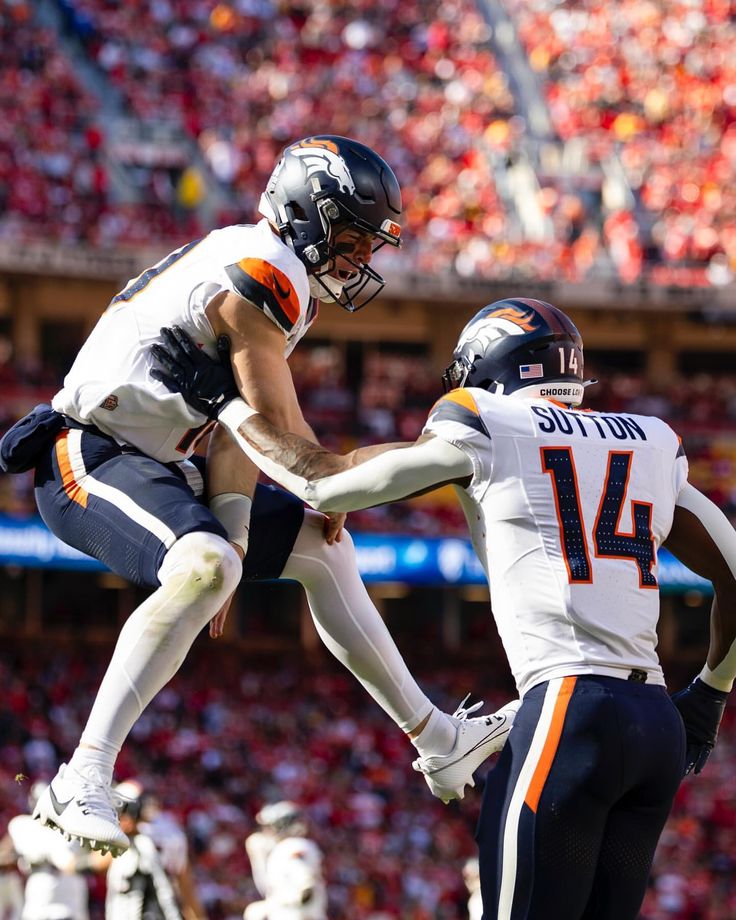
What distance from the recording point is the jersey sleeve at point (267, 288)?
499cm

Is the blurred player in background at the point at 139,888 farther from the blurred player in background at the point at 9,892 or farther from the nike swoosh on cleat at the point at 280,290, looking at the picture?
the nike swoosh on cleat at the point at 280,290

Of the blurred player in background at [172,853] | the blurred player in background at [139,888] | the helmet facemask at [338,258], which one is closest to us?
the helmet facemask at [338,258]

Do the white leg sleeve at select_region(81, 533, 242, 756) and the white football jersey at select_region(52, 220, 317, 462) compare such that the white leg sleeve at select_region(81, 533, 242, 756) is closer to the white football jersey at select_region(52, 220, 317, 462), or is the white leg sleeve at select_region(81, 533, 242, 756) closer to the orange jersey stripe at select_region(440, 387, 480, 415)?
the white football jersey at select_region(52, 220, 317, 462)

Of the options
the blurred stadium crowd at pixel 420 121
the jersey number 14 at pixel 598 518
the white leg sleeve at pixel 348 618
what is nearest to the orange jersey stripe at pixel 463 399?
the jersey number 14 at pixel 598 518

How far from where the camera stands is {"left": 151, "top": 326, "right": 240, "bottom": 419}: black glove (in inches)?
196

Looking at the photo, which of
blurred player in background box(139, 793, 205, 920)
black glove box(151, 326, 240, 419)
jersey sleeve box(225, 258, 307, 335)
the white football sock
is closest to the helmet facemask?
jersey sleeve box(225, 258, 307, 335)

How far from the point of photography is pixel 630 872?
4.63m

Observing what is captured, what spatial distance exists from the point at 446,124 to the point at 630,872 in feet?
77.8

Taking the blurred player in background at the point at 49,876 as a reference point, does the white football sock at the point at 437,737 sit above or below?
above

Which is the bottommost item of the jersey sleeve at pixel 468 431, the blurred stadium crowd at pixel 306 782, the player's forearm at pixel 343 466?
the blurred stadium crowd at pixel 306 782

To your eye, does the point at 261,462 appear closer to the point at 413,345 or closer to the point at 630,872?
the point at 630,872

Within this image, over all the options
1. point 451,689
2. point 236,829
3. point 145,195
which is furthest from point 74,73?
point 236,829

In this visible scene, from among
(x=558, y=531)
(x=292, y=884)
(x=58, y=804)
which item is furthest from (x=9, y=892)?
(x=558, y=531)

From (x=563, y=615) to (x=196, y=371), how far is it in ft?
4.41
